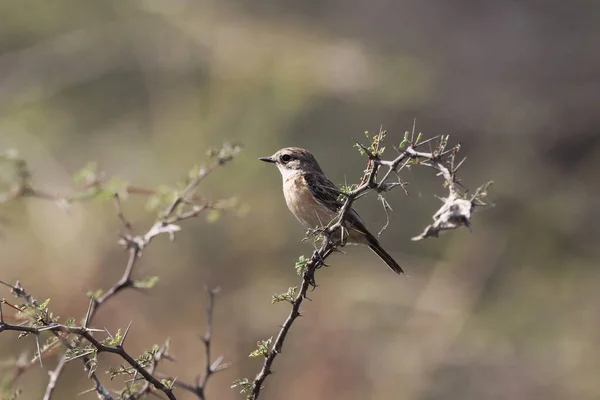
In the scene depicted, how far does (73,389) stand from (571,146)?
339 inches

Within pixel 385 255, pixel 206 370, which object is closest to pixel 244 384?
pixel 206 370

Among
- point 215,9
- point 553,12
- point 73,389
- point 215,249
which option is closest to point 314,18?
point 215,9

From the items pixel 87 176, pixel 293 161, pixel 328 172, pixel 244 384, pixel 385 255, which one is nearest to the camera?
pixel 244 384

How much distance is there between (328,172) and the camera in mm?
10266

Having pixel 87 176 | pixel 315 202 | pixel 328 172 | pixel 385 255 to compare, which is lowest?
pixel 87 176

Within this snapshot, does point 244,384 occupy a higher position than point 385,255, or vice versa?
point 385,255

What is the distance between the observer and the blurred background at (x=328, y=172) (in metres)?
9.17

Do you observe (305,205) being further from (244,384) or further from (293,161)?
(244,384)

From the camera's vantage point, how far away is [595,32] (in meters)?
14.1

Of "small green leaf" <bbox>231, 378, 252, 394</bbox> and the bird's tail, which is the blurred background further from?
"small green leaf" <bbox>231, 378, 252, 394</bbox>

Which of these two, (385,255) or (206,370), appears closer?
(206,370)

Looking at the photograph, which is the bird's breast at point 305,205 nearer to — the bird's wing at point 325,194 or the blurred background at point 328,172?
the bird's wing at point 325,194

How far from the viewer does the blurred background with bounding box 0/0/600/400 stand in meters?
9.17

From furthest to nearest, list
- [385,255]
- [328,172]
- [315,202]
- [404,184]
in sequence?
[328,172], [315,202], [385,255], [404,184]
